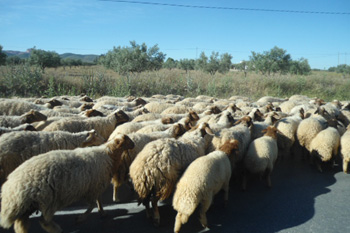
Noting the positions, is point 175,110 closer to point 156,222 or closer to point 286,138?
point 286,138

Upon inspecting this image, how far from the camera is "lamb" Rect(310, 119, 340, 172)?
6.12 meters

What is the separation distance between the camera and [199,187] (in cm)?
379

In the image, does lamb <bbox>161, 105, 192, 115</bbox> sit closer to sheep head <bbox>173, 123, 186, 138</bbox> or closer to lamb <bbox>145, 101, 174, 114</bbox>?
lamb <bbox>145, 101, 174, 114</bbox>

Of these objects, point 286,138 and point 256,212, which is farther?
point 286,138

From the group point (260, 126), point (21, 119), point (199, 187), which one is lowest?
point (199, 187)

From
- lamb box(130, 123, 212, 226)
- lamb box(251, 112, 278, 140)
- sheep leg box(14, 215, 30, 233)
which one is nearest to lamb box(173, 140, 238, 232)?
lamb box(130, 123, 212, 226)

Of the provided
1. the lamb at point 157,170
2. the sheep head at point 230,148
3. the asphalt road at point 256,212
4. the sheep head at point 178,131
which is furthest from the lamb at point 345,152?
the lamb at point 157,170

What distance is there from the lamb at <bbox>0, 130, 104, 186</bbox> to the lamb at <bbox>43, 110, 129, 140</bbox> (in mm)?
1005

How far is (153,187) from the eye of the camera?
13.3 feet

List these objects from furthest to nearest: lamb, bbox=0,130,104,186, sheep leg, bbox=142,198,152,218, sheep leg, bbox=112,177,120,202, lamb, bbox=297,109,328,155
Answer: lamb, bbox=297,109,328,155 → sheep leg, bbox=112,177,120,202 → lamb, bbox=0,130,104,186 → sheep leg, bbox=142,198,152,218

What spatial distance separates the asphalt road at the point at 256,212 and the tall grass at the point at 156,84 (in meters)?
12.0

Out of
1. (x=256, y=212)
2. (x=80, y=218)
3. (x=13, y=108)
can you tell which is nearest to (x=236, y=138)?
(x=256, y=212)

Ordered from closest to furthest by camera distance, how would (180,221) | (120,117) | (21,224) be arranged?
(21,224) < (180,221) < (120,117)

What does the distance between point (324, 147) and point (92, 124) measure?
5.72 m
